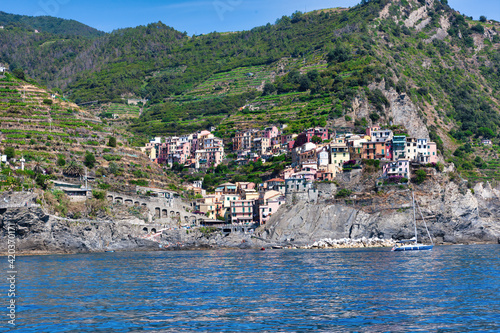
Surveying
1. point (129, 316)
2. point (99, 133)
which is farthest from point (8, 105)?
point (129, 316)

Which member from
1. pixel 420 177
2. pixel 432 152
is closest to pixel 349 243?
pixel 420 177

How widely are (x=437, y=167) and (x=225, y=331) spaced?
8589cm

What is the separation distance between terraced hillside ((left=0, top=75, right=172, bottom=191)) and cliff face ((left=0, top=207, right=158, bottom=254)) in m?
13.1

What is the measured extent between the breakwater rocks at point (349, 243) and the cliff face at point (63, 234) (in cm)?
2528

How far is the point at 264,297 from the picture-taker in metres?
39.8

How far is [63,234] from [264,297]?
5754 centimetres

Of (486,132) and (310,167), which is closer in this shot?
(310,167)

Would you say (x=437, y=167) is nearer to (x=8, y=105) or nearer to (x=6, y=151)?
(x=6, y=151)

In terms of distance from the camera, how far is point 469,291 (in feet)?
133

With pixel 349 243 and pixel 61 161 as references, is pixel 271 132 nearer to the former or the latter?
pixel 61 161

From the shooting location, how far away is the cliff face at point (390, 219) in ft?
323

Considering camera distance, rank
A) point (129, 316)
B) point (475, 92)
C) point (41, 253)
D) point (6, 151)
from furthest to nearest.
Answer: point (475, 92) < point (6, 151) < point (41, 253) < point (129, 316)

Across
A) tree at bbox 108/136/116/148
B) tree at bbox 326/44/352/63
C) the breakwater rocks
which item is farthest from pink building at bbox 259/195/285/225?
tree at bbox 326/44/352/63

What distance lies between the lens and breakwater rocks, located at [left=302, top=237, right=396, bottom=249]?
95.1m
